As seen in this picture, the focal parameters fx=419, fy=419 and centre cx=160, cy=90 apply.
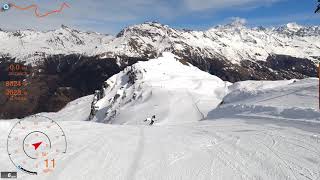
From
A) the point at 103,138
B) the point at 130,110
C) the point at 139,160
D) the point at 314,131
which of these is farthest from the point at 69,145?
the point at 130,110

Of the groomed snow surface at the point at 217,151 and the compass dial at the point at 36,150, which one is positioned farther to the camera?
the compass dial at the point at 36,150

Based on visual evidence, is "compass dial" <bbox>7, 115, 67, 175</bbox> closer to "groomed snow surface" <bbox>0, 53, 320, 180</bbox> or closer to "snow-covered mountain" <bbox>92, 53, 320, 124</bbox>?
"groomed snow surface" <bbox>0, 53, 320, 180</bbox>

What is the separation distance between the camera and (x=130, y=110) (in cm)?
8862

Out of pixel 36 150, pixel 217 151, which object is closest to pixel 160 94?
pixel 217 151

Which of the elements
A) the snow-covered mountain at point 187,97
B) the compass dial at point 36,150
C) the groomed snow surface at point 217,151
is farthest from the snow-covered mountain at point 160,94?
the compass dial at point 36,150

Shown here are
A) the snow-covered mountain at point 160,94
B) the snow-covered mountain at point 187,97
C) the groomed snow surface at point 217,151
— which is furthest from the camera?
the snow-covered mountain at point 160,94

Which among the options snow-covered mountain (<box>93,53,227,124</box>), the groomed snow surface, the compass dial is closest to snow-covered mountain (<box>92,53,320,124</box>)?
snow-covered mountain (<box>93,53,227,124</box>)

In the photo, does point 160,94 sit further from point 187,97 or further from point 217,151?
point 217,151

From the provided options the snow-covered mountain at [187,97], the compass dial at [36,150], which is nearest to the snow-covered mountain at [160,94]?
the snow-covered mountain at [187,97]

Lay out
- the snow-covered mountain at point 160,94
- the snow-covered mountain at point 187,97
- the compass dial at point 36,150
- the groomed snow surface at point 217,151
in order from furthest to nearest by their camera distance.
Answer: the snow-covered mountain at point 160,94
the snow-covered mountain at point 187,97
the compass dial at point 36,150
the groomed snow surface at point 217,151

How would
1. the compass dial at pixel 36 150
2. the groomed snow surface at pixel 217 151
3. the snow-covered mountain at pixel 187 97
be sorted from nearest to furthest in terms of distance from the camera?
the groomed snow surface at pixel 217 151 < the compass dial at pixel 36 150 < the snow-covered mountain at pixel 187 97

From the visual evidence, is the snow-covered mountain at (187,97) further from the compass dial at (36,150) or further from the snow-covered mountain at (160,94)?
the compass dial at (36,150)

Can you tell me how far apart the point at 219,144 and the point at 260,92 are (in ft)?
69.0

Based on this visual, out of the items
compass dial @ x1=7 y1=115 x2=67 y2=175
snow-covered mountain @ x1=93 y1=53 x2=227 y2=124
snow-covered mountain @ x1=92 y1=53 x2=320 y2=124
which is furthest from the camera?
snow-covered mountain @ x1=93 y1=53 x2=227 y2=124
